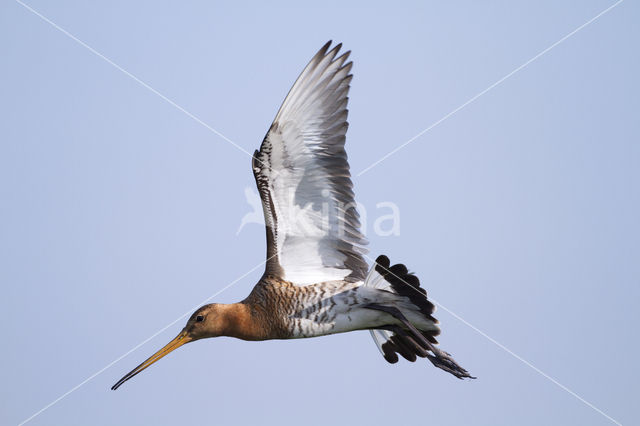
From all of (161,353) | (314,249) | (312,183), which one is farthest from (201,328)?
(312,183)

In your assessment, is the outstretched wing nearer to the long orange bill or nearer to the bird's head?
the bird's head

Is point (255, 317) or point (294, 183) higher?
point (294, 183)

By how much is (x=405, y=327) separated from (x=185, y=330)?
2.65 meters

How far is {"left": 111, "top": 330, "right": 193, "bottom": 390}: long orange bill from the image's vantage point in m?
9.43

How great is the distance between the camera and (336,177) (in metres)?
9.31


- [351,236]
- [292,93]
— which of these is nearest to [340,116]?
[292,93]

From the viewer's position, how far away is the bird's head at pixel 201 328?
371 inches

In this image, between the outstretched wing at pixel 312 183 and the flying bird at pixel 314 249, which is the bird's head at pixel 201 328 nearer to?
the flying bird at pixel 314 249

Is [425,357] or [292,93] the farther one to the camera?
[425,357]

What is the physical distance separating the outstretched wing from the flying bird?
0.5 inches

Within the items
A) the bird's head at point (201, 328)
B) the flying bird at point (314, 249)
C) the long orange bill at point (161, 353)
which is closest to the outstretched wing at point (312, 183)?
the flying bird at point (314, 249)

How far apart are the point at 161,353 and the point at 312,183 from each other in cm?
274

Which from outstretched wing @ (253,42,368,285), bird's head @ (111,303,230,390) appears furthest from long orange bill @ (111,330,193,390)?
outstretched wing @ (253,42,368,285)

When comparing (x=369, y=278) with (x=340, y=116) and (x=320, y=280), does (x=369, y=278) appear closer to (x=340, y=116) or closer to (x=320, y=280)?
(x=320, y=280)
